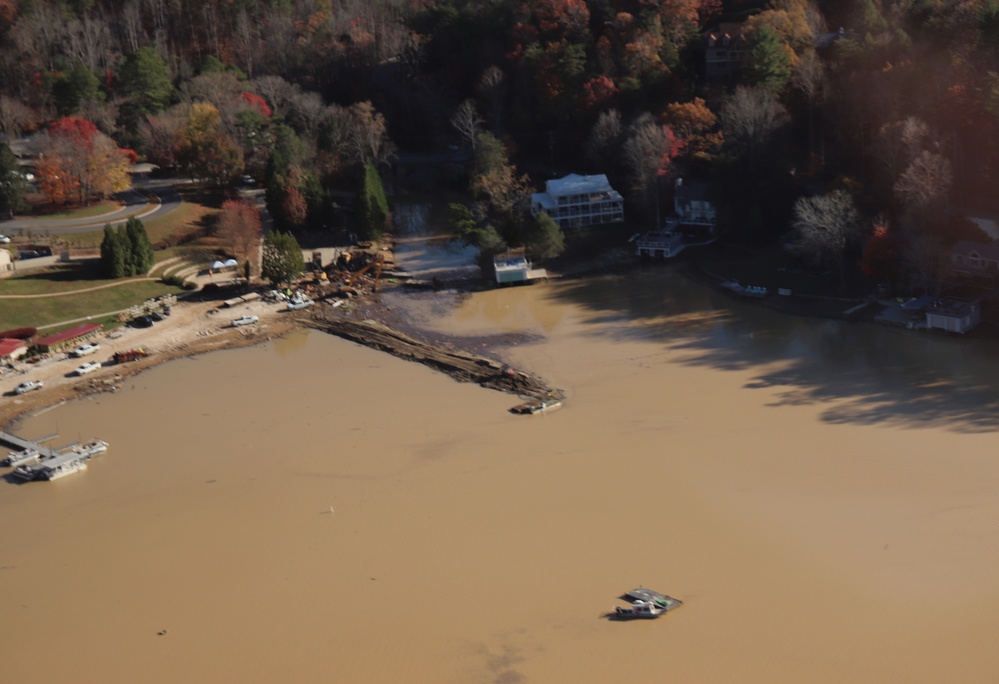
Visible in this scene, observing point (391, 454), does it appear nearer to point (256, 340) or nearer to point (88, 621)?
Result: point (88, 621)

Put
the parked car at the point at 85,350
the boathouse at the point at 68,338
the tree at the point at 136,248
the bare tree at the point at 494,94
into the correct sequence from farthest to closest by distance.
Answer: the bare tree at the point at 494,94
the tree at the point at 136,248
the boathouse at the point at 68,338
the parked car at the point at 85,350

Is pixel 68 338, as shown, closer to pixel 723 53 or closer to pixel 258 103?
pixel 258 103

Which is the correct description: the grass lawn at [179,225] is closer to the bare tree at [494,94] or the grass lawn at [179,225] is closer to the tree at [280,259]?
the tree at [280,259]

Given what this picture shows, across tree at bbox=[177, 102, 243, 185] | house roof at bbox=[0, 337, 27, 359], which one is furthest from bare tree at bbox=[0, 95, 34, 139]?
house roof at bbox=[0, 337, 27, 359]

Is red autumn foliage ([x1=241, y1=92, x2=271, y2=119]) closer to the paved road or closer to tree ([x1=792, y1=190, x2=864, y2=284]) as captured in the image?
the paved road

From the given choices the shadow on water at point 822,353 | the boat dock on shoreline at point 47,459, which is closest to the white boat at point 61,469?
the boat dock on shoreline at point 47,459

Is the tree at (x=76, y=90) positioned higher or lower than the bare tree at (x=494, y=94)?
higher

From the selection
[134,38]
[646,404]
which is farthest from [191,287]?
[134,38]
